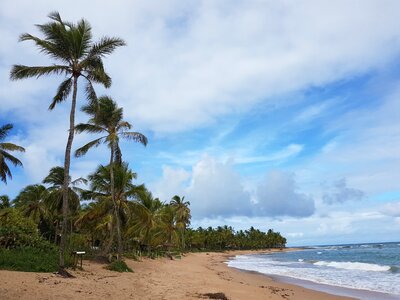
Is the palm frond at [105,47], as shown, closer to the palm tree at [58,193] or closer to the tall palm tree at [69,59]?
the tall palm tree at [69,59]

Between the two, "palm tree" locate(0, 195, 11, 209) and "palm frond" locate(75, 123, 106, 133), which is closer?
"palm frond" locate(75, 123, 106, 133)

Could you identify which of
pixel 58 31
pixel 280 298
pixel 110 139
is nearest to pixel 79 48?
pixel 58 31

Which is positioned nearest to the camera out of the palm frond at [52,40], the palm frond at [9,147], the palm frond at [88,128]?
the palm frond at [52,40]

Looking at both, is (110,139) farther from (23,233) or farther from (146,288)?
(146,288)

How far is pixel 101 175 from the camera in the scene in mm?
26844

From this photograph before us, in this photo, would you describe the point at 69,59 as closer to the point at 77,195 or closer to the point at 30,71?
the point at 30,71

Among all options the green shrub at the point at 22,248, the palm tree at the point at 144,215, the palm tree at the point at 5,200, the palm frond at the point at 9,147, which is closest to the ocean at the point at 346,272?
the palm tree at the point at 144,215

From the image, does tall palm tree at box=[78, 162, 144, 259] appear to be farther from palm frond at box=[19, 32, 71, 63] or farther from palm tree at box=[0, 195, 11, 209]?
palm tree at box=[0, 195, 11, 209]

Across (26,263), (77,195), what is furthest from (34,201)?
(26,263)

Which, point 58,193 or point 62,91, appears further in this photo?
point 58,193

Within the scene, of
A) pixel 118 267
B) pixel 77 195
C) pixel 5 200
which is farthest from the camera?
pixel 5 200

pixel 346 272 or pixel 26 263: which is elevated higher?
pixel 26 263

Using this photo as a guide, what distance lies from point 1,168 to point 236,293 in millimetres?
18700

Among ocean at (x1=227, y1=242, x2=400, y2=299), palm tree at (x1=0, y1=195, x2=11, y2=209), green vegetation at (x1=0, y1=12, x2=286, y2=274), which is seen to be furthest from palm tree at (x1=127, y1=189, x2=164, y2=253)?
palm tree at (x1=0, y1=195, x2=11, y2=209)
